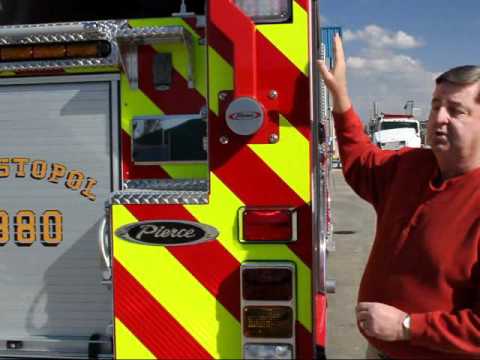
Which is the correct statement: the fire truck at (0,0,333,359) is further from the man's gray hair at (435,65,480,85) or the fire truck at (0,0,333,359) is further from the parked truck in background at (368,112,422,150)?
the parked truck in background at (368,112,422,150)

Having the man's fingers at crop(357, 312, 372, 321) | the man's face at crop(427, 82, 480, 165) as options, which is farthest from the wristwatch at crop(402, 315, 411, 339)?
the man's face at crop(427, 82, 480, 165)

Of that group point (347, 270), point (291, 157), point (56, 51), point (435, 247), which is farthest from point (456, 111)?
point (347, 270)

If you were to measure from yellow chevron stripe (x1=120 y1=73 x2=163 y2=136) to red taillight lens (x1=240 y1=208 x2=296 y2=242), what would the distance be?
25.1 inches

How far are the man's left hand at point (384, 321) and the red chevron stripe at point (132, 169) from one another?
0.99 meters

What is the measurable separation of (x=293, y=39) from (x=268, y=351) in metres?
1.06

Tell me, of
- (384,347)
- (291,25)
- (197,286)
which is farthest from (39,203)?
(384,347)

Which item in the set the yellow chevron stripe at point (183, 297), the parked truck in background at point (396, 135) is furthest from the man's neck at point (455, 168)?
the parked truck in background at point (396, 135)

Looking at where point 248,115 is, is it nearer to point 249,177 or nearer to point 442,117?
point 249,177

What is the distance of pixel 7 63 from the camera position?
2338mm

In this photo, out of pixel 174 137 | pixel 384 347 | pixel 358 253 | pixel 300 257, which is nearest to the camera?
pixel 384 347

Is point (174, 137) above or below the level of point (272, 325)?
above

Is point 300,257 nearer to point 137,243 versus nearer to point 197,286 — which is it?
point 197,286

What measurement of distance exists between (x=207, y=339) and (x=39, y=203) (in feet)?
3.07

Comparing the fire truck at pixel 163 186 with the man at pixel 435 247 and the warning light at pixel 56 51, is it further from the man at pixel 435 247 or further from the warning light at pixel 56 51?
the man at pixel 435 247
